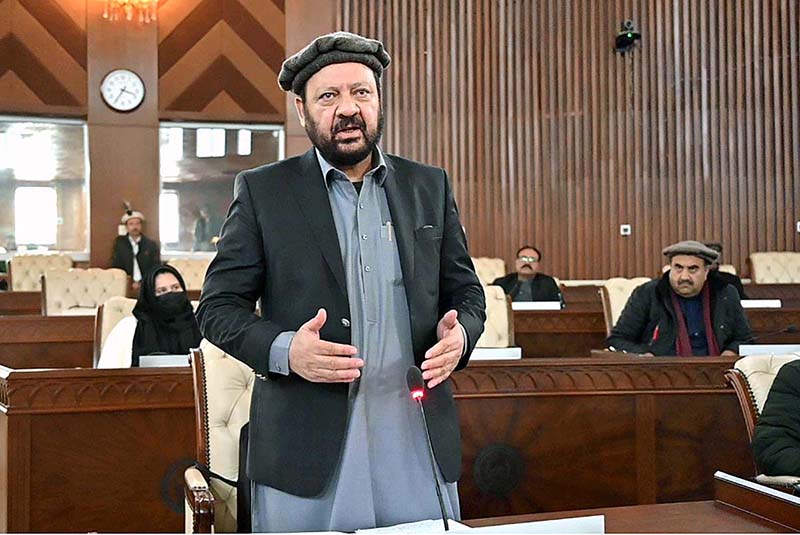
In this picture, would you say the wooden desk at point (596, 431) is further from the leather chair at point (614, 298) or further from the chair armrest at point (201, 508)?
the leather chair at point (614, 298)

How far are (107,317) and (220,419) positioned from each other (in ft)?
8.70

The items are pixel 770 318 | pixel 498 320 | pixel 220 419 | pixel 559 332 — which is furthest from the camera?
pixel 559 332

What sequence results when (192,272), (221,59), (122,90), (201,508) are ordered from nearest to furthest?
(201,508) → (192,272) → (122,90) → (221,59)

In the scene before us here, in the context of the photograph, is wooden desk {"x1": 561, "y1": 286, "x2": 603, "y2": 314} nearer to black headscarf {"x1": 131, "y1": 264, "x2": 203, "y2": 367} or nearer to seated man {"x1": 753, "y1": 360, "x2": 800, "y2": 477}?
black headscarf {"x1": 131, "y1": 264, "x2": 203, "y2": 367}

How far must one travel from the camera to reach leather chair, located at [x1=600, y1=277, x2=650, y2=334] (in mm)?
5996

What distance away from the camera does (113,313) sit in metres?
5.16

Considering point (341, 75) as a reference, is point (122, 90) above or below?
above

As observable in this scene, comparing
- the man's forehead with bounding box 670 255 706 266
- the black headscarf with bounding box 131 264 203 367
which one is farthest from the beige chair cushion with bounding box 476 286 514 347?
the black headscarf with bounding box 131 264 203 367

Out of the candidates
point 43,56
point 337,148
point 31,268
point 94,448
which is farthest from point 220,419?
point 43,56

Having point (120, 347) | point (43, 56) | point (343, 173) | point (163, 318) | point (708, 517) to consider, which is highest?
point (43, 56)

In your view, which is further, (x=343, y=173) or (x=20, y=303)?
(x=20, y=303)

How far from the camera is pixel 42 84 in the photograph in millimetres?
11031

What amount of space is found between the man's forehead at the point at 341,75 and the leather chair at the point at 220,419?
1030mm

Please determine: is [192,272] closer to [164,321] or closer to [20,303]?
[20,303]
